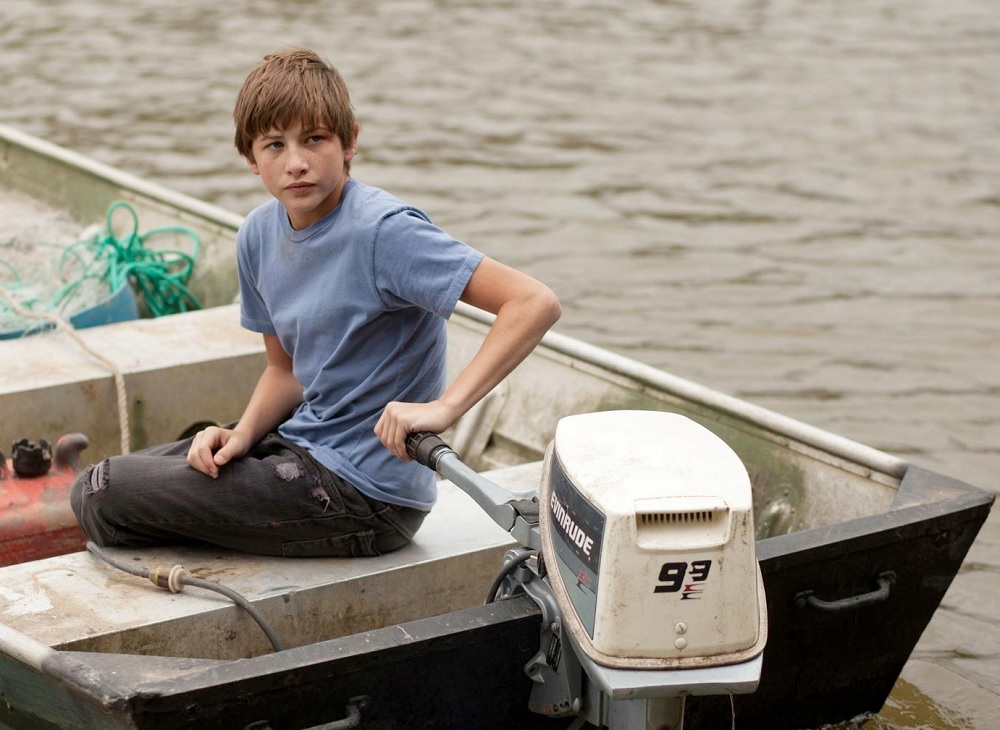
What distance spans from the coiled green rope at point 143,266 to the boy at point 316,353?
204 centimetres

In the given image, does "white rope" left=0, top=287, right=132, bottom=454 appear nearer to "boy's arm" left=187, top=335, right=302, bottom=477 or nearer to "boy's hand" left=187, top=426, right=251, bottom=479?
"boy's arm" left=187, top=335, right=302, bottom=477

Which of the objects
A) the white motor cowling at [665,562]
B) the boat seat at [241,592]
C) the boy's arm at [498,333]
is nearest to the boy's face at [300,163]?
the boy's arm at [498,333]

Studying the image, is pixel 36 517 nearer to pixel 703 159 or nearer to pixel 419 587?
pixel 419 587

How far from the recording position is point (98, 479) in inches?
118

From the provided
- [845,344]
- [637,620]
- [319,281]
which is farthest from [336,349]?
[845,344]

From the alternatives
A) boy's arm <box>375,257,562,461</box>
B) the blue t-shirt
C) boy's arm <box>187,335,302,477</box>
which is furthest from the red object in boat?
boy's arm <box>375,257,562,461</box>

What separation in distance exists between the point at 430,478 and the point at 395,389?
0.22 metres

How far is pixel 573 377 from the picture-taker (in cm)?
416

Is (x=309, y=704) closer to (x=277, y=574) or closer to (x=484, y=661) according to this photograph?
(x=484, y=661)

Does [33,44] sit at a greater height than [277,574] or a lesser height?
lesser

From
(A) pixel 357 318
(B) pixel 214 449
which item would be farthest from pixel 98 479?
(A) pixel 357 318

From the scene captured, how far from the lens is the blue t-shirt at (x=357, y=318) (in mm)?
2791

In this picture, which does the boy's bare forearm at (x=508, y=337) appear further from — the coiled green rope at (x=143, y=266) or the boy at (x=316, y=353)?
the coiled green rope at (x=143, y=266)

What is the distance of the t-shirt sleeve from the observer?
8.86ft
